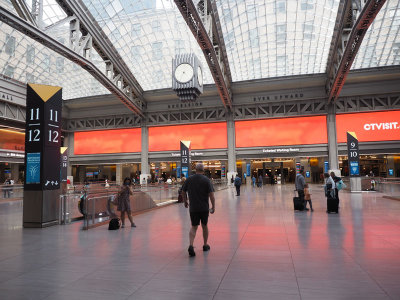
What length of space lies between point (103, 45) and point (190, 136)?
14.1m

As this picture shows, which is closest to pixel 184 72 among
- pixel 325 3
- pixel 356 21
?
pixel 356 21

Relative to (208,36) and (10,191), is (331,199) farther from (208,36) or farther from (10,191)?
(10,191)

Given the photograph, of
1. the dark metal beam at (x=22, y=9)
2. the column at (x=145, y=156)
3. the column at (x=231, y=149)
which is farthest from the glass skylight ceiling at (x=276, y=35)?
the dark metal beam at (x=22, y=9)

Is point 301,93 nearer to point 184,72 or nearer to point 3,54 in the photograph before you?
point 184,72

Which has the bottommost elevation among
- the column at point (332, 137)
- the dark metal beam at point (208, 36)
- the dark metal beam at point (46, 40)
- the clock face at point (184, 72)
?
the column at point (332, 137)

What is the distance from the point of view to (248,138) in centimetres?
3441

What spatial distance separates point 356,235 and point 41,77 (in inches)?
1326

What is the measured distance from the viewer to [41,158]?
877 centimetres

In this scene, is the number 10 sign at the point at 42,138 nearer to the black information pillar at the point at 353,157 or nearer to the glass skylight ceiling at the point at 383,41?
the black information pillar at the point at 353,157

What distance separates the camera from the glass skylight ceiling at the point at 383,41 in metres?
23.7

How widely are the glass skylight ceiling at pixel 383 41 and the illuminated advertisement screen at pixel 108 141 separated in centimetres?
2599

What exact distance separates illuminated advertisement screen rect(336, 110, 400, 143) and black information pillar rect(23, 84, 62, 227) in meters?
29.8

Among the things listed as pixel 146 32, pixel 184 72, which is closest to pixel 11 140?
pixel 146 32

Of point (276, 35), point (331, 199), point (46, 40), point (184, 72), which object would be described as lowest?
point (331, 199)
